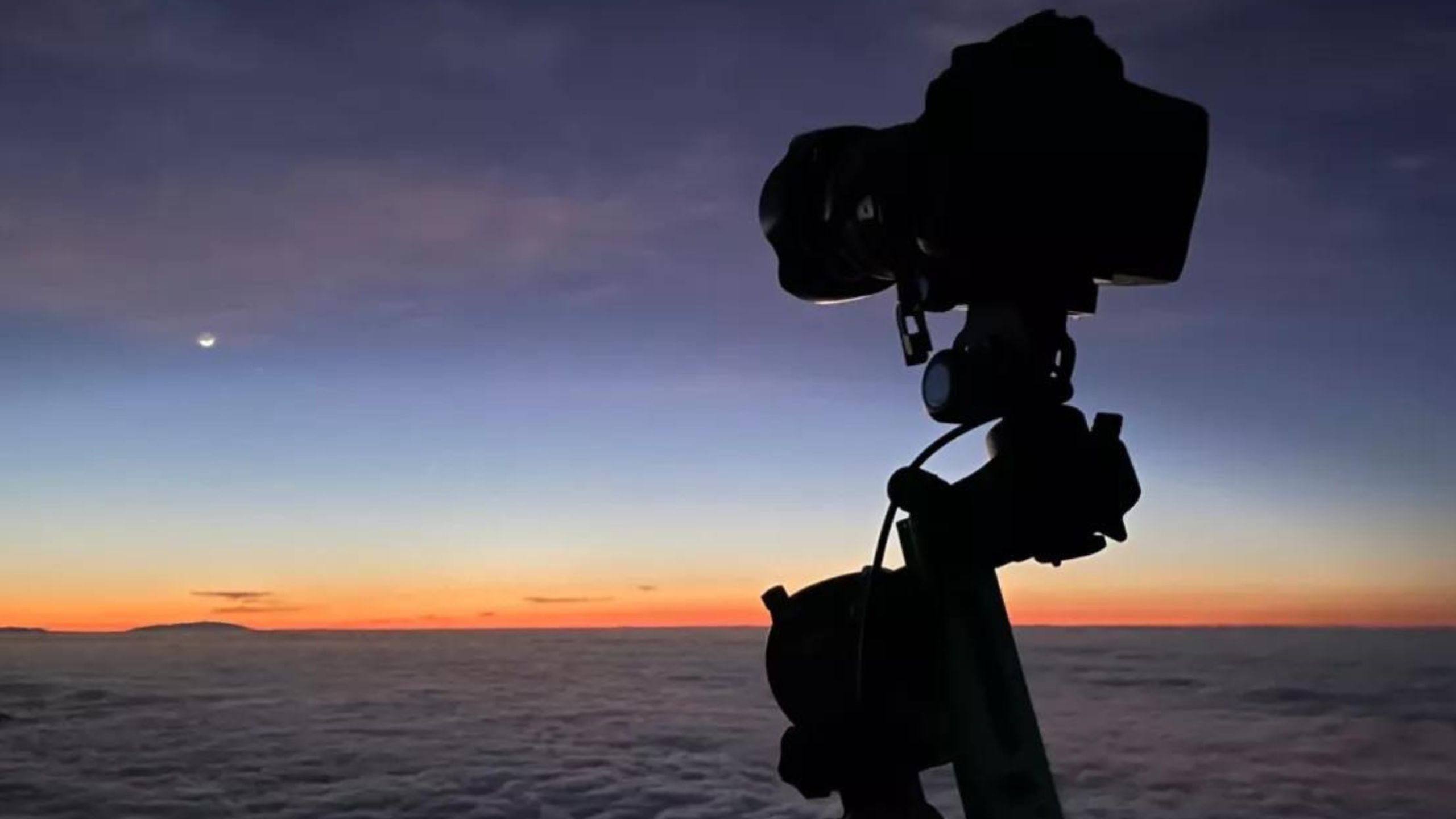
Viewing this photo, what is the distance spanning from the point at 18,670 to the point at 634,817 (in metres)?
46.6

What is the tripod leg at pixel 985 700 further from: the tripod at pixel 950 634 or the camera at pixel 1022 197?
the camera at pixel 1022 197

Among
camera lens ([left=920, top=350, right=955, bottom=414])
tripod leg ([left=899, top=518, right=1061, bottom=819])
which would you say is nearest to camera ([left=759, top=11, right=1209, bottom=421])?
camera lens ([left=920, top=350, right=955, bottom=414])

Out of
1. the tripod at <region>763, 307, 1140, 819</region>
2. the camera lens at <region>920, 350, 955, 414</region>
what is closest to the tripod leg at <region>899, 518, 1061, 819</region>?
the tripod at <region>763, 307, 1140, 819</region>

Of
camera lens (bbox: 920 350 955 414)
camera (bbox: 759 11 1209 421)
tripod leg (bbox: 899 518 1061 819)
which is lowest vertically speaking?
tripod leg (bbox: 899 518 1061 819)

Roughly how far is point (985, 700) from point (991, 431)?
33 cm

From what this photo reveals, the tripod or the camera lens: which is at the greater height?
the camera lens

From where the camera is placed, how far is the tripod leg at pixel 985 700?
123 centimetres

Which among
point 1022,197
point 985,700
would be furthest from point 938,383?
point 985,700

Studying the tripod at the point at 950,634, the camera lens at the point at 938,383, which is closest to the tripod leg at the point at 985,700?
the tripod at the point at 950,634

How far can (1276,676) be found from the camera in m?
50.4

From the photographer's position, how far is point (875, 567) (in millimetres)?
1282

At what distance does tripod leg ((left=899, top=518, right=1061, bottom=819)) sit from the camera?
1233mm

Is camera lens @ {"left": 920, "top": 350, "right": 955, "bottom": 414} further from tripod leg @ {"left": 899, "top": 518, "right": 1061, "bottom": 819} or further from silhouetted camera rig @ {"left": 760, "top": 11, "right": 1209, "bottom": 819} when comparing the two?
tripod leg @ {"left": 899, "top": 518, "right": 1061, "bottom": 819}

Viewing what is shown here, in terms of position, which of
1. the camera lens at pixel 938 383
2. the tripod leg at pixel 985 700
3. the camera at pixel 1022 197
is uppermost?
the camera at pixel 1022 197
